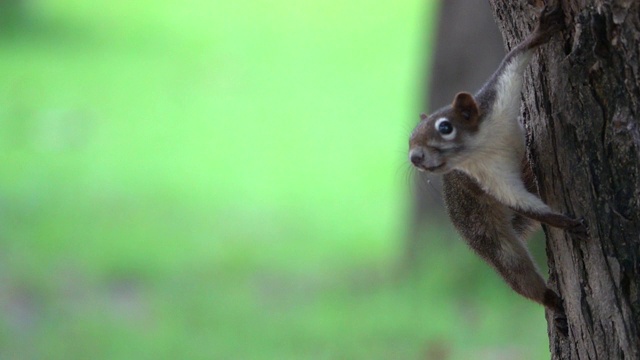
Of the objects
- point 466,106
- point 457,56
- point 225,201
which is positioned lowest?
point 225,201

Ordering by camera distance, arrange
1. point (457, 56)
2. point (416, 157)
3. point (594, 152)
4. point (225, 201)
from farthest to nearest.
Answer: point (225, 201), point (457, 56), point (416, 157), point (594, 152)

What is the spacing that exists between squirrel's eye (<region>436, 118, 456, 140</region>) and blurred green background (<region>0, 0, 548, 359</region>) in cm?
207

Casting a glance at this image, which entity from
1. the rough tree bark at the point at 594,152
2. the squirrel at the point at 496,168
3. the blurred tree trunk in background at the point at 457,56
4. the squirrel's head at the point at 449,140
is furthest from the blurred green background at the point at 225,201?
the rough tree bark at the point at 594,152

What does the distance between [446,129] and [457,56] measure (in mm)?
4158

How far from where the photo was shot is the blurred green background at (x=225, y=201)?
6191 mm

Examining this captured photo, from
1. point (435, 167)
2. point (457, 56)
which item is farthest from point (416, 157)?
point (457, 56)

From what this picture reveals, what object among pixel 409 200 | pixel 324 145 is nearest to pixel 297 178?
pixel 324 145

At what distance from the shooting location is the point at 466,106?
9.35ft

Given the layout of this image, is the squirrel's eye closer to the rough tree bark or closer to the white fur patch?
the white fur patch

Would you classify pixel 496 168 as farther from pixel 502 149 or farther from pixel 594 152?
pixel 594 152

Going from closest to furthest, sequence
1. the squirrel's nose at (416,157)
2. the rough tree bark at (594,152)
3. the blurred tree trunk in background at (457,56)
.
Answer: the rough tree bark at (594,152) → the squirrel's nose at (416,157) → the blurred tree trunk in background at (457,56)

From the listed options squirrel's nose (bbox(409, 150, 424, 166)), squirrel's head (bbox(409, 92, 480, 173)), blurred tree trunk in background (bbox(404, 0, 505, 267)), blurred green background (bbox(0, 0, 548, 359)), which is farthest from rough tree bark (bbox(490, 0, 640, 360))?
blurred tree trunk in background (bbox(404, 0, 505, 267))

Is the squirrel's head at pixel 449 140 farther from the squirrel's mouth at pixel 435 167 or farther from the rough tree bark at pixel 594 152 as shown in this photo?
the rough tree bark at pixel 594 152

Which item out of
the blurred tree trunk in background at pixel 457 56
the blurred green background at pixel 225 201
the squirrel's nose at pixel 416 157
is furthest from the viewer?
the blurred tree trunk in background at pixel 457 56
